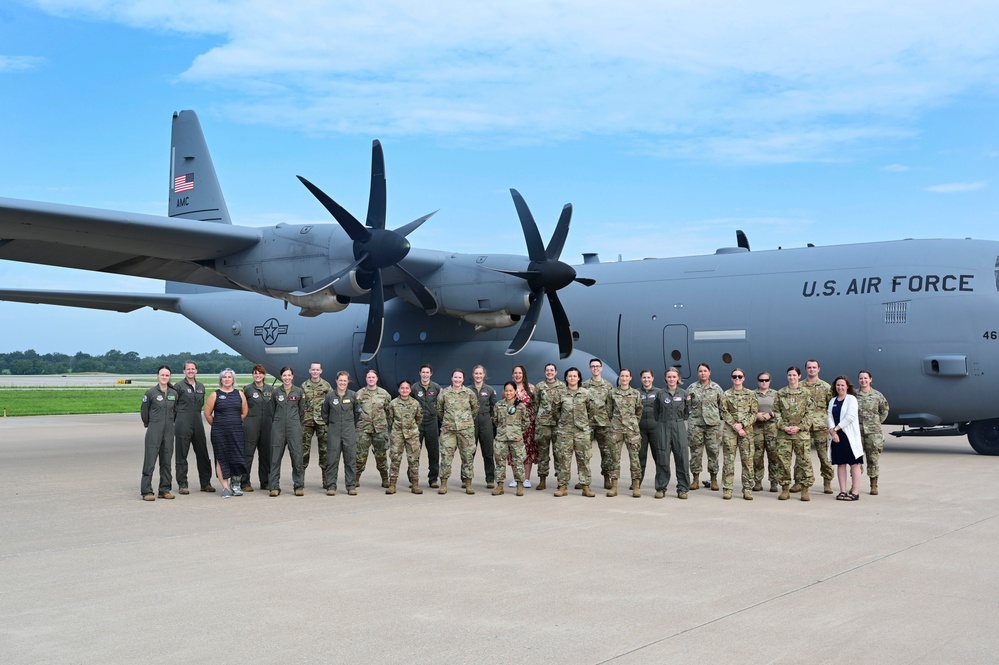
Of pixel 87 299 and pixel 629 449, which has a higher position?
pixel 87 299

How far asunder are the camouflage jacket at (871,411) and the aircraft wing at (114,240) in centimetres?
951

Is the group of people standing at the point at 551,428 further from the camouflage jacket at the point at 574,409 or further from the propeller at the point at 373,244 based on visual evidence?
the propeller at the point at 373,244

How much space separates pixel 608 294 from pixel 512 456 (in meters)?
7.00

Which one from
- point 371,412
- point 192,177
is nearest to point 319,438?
point 371,412

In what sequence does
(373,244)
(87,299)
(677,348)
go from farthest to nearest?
(87,299) → (677,348) → (373,244)

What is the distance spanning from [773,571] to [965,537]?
7.62ft

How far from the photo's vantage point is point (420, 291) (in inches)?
606

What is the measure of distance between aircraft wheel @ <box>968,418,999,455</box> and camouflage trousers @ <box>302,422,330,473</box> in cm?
1039

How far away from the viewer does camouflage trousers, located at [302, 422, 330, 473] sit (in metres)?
11.0

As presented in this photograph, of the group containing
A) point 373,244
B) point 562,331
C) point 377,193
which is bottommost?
point 562,331

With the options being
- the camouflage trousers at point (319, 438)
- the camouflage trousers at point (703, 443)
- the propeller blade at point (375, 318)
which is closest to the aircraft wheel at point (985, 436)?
the camouflage trousers at point (703, 443)

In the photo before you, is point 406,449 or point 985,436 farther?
point 985,436

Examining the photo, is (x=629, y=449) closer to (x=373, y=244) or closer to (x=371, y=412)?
(x=371, y=412)

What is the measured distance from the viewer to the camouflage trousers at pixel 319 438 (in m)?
11.0
